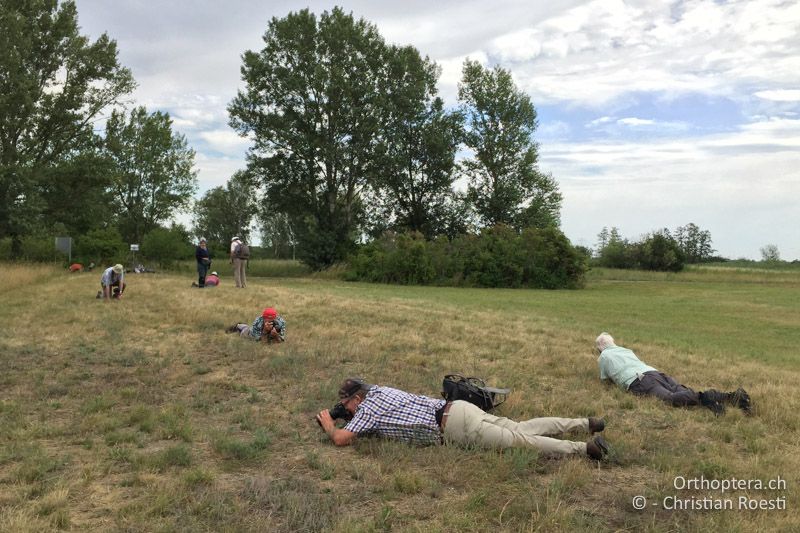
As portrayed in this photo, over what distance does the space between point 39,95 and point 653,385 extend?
36.9m

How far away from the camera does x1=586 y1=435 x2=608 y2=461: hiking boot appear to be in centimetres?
418

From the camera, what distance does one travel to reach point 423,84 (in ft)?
136

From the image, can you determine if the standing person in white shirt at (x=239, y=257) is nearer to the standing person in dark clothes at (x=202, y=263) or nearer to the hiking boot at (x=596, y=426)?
the standing person in dark clothes at (x=202, y=263)

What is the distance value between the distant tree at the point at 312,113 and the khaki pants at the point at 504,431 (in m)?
33.3

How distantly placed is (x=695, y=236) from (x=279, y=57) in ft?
275

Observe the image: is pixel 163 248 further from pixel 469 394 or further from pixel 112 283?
pixel 469 394

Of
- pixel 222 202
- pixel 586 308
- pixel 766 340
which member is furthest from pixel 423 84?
pixel 222 202

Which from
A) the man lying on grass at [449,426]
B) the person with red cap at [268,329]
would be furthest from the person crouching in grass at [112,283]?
the man lying on grass at [449,426]

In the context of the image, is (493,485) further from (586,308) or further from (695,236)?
(695,236)

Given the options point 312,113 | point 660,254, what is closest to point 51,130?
point 312,113

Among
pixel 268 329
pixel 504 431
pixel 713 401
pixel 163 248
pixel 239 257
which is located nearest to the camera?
pixel 504 431

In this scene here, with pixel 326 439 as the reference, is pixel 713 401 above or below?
above

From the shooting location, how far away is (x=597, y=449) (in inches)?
165

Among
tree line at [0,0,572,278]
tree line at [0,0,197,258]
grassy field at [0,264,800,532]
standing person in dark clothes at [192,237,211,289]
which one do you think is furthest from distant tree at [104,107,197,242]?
grassy field at [0,264,800,532]
